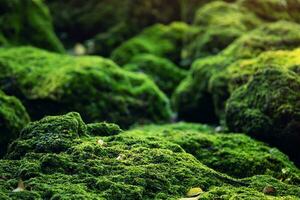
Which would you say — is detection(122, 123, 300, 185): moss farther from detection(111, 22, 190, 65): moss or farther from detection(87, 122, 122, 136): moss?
detection(111, 22, 190, 65): moss

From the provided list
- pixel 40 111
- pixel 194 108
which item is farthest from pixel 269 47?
pixel 40 111

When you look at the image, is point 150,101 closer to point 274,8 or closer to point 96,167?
point 96,167

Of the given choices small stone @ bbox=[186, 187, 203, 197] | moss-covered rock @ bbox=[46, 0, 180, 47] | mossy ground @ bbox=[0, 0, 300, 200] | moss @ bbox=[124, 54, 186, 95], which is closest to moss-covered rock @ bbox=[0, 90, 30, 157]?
mossy ground @ bbox=[0, 0, 300, 200]

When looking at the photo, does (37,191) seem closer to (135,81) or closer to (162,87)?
(135,81)

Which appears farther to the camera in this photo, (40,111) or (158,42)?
(158,42)

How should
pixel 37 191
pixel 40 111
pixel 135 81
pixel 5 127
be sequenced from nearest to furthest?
pixel 37 191 → pixel 5 127 → pixel 40 111 → pixel 135 81

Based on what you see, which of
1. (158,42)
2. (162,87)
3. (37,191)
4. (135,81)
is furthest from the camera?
(158,42)

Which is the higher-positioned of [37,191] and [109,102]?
[37,191]

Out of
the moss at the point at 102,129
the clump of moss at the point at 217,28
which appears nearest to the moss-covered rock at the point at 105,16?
the clump of moss at the point at 217,28
